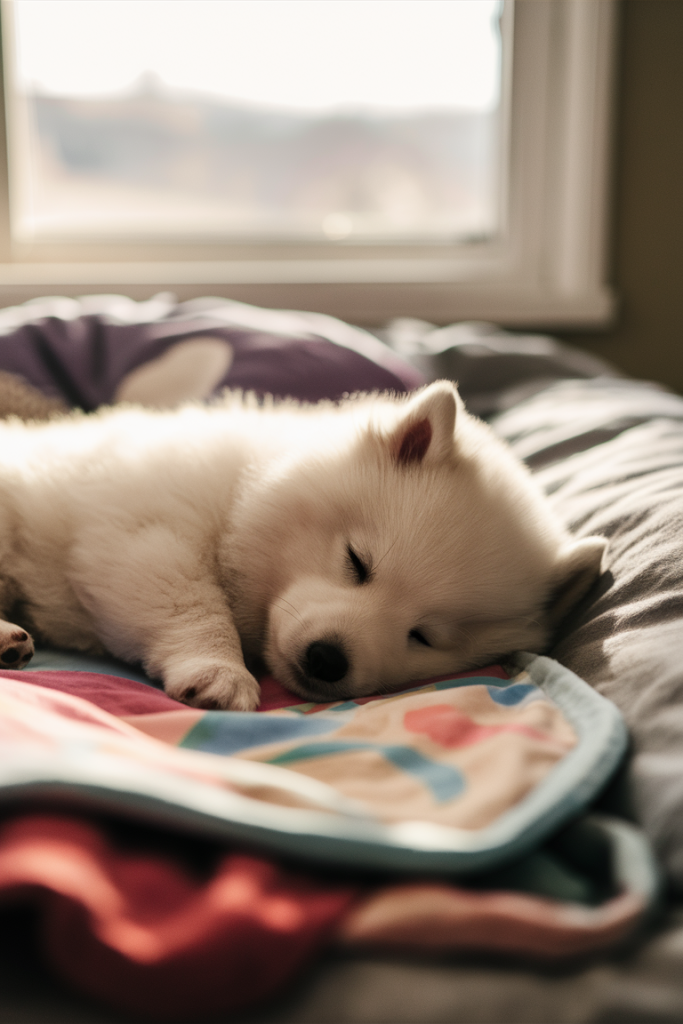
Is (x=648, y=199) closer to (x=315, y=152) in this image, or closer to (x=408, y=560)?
(x=315, y=152)

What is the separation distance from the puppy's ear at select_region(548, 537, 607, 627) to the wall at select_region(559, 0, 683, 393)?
2.23m

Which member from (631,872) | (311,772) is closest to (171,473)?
(311,772)

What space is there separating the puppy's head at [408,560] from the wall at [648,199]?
2246 mm

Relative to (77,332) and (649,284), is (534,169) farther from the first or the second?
(77,332)

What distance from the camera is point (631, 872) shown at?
78cm

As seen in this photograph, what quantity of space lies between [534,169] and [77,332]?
86.8 inches

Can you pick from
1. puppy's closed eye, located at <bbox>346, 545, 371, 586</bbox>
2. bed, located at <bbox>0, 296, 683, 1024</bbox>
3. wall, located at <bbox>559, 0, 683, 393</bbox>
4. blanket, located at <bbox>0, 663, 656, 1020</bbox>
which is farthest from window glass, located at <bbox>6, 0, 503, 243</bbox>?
blanket, located at <bbox>0, 663, 656, 1020</bbox>

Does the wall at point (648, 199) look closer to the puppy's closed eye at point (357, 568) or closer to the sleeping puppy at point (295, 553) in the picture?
the sleeping puppy at point (295, 553)

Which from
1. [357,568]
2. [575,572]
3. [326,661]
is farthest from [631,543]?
[326,661]

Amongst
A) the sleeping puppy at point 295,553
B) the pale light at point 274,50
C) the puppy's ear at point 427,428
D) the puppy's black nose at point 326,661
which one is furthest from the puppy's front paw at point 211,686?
the pale light at point 274,50

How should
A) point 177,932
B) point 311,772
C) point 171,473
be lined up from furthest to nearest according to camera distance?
point 171,473, point 311,772, point 177,932

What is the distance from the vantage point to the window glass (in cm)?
333

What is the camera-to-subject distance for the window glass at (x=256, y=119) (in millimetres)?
3328

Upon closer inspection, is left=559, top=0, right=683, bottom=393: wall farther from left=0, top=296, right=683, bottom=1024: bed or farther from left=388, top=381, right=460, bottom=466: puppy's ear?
left=388, top=381, right=460, bottom=466: puppy's ear
